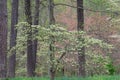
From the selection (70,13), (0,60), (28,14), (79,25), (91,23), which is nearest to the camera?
(0,60)

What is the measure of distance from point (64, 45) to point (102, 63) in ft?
4.55

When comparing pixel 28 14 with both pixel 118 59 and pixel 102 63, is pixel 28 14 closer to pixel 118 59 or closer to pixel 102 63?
pixel 102 63

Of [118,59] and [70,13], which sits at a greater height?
[70,13]

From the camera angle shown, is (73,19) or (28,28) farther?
(73,19)

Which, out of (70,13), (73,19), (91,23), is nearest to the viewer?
(91,23)

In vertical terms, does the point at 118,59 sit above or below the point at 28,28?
below

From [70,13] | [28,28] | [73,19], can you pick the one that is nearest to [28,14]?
[28,28]

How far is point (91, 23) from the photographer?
78.7 feet

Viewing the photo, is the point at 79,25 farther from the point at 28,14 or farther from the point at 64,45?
the point at 64,45

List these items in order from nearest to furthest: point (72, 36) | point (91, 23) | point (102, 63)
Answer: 1. point (72, 36)
2. point (102, 63)
3. point (91, 23)

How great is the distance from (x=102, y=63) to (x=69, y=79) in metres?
1.12

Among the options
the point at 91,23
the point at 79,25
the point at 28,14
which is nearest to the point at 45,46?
the point at 79,25

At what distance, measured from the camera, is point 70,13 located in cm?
2827

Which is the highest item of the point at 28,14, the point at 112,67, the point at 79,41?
the point at 28,14
